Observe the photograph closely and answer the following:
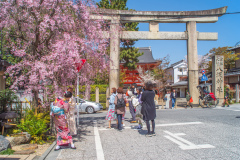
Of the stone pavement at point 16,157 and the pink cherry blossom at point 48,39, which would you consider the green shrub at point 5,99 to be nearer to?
the pink cherry blossom at point 48,39

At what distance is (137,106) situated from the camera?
7.70m

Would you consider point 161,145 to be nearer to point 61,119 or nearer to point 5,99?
point 61,119

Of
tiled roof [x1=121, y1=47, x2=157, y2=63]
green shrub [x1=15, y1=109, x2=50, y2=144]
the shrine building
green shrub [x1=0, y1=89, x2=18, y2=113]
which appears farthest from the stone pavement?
tiled roof [x1=121, y1=47, x2=157, y2=63]

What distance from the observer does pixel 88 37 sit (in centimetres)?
697

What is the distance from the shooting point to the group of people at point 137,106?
6.45 m

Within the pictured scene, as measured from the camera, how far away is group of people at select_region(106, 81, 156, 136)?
21.1 ft

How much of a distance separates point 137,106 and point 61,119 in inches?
132

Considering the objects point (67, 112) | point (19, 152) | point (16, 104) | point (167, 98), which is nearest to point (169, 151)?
point (67, 112)

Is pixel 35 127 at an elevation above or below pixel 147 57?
below

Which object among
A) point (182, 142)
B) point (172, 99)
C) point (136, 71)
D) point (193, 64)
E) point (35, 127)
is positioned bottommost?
point (182, 142)

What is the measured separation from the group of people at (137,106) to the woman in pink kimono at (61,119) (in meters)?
2.52

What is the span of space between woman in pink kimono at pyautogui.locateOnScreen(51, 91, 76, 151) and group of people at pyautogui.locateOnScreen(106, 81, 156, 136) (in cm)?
252

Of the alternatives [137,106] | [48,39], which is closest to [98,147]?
[137,106]

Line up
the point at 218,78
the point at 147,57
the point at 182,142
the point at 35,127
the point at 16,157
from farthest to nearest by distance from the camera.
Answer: the point at 147,57 < the point at 218,78 < the point at 35,127 < the point at 182,142 < the point at 16,157
